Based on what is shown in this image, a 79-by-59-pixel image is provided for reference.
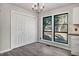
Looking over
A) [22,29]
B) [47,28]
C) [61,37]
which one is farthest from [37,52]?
[47,28]

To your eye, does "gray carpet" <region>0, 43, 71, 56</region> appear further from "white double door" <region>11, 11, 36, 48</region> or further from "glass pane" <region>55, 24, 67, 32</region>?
"glass pane" <region>55, 24, 67, 32</region>

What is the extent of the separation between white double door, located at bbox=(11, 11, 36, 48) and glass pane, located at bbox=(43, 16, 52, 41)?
2.51 feet

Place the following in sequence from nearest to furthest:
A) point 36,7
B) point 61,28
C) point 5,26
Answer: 1. point 36,7
2. point 5,26
3. point 61,28

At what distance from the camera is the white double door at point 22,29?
3624mm

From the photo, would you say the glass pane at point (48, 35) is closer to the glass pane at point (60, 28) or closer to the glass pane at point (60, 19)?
the glass pane at point (60, 28)

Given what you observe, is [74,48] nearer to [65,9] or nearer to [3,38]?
[65,9]

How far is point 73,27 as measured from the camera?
11.1 feet

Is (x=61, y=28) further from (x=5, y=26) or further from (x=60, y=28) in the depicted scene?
(x=5, y=26)

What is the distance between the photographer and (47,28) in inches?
198

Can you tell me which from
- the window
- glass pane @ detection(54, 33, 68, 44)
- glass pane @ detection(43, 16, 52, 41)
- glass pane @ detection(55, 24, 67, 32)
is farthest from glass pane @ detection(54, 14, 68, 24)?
glass pane @ detection(54, 33, 68, 44)

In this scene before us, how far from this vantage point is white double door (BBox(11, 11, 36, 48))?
3624 mm

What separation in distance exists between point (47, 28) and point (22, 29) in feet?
5.96

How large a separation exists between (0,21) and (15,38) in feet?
3.99

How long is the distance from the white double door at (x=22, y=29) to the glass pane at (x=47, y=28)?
0.76m
